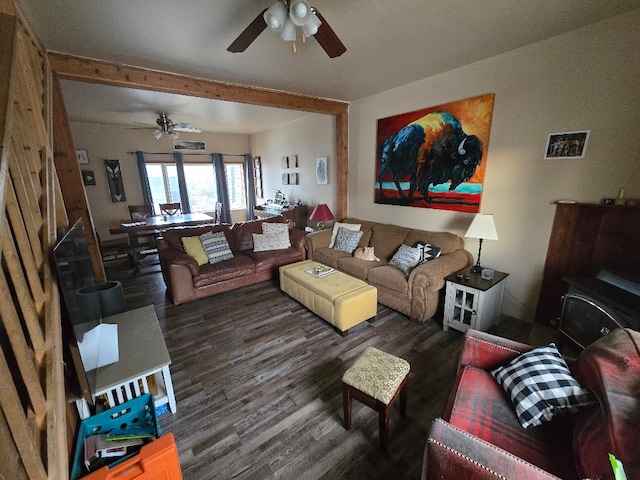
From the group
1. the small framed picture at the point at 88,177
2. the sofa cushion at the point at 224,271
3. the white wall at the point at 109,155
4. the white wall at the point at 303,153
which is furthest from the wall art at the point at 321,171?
the small framed picture at the point at 88,177

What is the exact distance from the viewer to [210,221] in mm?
5113

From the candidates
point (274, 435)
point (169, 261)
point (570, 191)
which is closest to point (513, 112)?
point (570, 191)

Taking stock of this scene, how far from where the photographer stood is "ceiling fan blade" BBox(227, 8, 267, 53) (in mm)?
1617

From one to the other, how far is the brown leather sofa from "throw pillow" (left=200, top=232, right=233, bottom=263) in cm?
9

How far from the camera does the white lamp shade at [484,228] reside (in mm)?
2490

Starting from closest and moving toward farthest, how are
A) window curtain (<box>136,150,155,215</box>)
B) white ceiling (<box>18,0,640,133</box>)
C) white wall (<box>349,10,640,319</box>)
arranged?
white ceiling (<box>18,0,640,133</box>) < white wall (<box>349,10,640,319</box>) < window curtain (<box>136,150,155,215</box>)

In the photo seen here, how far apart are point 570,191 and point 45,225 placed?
3809 millimetres

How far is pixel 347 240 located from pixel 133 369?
285cm

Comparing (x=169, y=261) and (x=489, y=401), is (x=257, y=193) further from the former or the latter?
(x=489, y=401)

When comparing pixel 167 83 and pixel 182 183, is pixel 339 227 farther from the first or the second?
pixel 182 183

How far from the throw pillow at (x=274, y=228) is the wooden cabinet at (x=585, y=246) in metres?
3.24

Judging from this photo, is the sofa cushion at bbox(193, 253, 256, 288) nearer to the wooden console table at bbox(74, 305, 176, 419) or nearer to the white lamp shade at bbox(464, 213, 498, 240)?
the wooden console table at bbox(74, 305, 176, 419)

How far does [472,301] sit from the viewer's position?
245 cm

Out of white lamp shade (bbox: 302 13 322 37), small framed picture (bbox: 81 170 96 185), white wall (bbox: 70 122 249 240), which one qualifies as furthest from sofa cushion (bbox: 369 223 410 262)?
small framed picture (bbox: 81 170 96 185)
